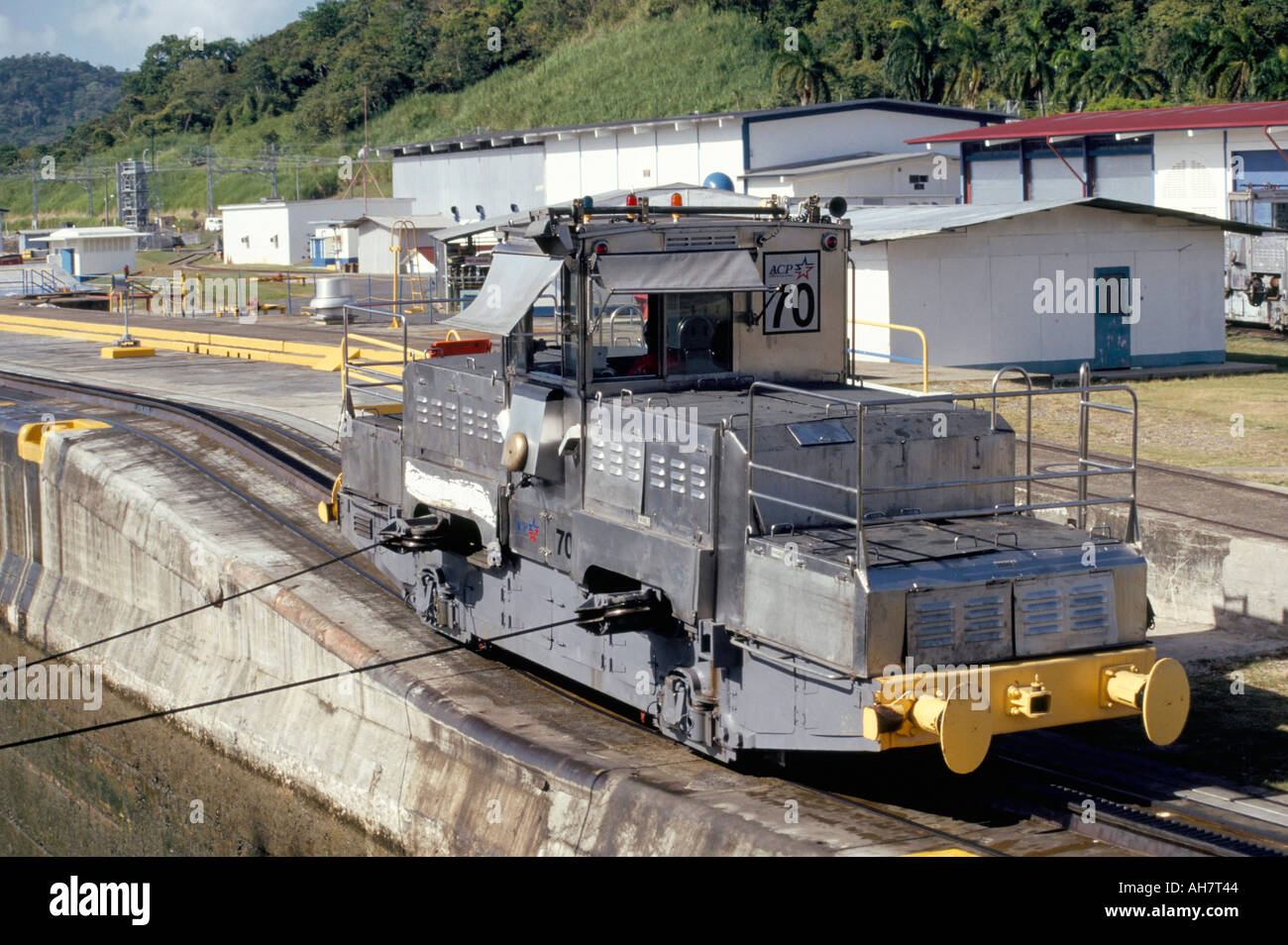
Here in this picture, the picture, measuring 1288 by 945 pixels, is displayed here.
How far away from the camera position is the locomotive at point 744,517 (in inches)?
349

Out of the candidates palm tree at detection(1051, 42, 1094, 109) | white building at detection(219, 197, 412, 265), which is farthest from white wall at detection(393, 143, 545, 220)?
palm tree at detection(1051, 42, 1094, 109)

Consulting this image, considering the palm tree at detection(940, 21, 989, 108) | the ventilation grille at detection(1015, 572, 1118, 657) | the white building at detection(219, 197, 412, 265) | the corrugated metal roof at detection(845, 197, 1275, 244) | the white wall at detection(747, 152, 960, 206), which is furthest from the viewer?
the white building at detection(219, 197, 412, 265)

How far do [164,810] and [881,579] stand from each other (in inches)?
360

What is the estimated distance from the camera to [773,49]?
76.9 meters

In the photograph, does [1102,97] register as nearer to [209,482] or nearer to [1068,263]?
[1068,263]

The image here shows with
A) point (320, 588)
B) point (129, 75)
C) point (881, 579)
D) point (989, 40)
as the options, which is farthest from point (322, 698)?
point (129, 75)

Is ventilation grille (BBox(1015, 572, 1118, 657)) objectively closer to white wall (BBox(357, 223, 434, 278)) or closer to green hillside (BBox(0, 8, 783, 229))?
white wall (BBox(357, 223, 434, 278))

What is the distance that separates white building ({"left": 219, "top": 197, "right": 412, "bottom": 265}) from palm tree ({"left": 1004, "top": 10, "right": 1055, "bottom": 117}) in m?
28.4

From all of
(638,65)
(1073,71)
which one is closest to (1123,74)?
(1073,71)

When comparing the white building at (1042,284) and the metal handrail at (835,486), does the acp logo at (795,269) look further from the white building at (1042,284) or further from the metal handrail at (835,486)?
the white building at (1042,284)

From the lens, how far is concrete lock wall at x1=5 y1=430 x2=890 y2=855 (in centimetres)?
991

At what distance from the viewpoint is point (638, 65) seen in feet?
267

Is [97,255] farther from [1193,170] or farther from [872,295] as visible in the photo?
[872,295]
